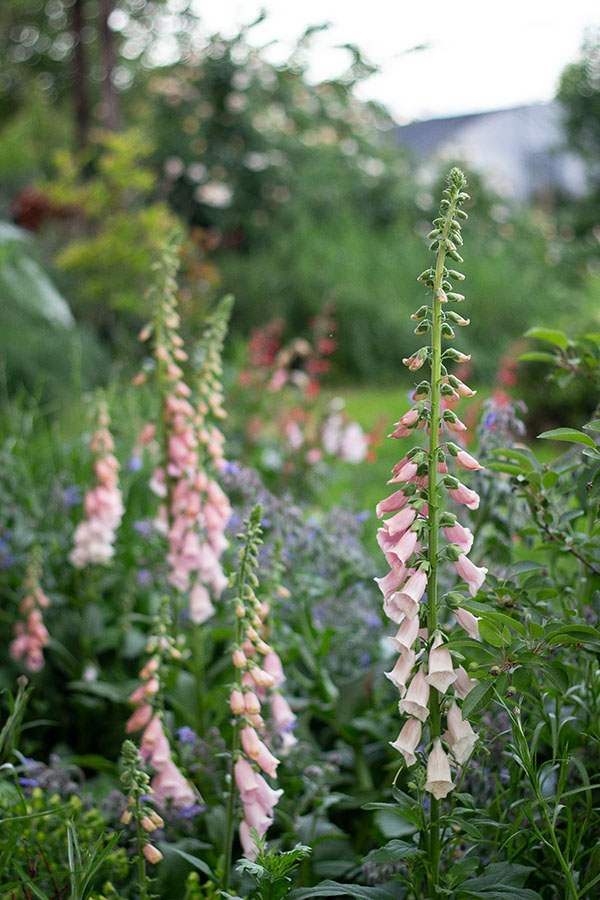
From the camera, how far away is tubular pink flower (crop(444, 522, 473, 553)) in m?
1.22

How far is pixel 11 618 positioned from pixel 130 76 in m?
20.2

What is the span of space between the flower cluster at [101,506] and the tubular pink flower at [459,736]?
1.45 metres

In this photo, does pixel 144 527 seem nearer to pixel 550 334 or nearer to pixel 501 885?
pixel 550 334

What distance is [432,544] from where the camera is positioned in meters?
1.19

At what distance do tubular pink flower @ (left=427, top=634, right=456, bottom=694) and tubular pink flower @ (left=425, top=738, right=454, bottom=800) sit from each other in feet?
0.28

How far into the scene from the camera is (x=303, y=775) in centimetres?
183

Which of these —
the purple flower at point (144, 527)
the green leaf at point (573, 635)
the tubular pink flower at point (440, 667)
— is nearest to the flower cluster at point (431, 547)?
the tubular pink flower at point (440, 667)

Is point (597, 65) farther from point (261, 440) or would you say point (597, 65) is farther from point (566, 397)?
point (261, 440)

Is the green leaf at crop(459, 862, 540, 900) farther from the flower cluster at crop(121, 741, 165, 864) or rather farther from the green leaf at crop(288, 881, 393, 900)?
the flower cluster at crop(121, 741, 165, 864)

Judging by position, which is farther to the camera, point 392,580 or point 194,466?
point 194,466

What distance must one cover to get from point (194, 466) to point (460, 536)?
100 centimetres

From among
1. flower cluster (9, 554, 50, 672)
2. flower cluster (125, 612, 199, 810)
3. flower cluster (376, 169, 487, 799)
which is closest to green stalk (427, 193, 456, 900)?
flower cluster (376, 169, 487, 799)

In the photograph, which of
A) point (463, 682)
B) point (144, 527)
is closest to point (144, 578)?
point (144, 527)

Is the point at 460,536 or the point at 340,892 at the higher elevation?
the point at 460,536
